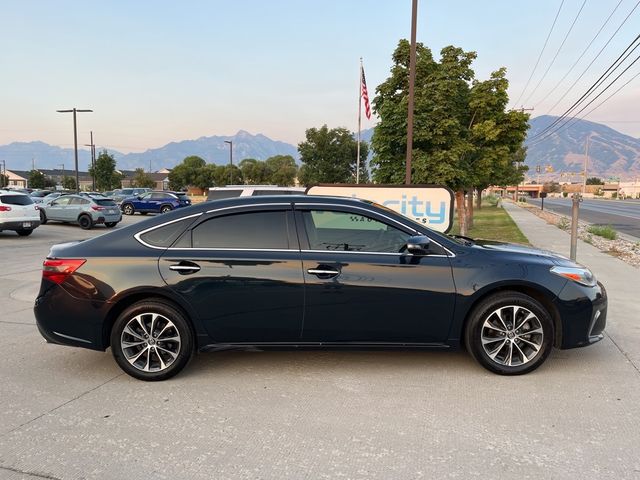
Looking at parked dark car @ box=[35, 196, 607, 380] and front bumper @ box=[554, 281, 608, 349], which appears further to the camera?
front bumper @ box=[554, 281, 608, 349]

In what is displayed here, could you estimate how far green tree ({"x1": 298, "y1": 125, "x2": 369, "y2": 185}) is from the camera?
48.8 metres

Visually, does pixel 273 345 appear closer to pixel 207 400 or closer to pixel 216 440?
pixel 207 400

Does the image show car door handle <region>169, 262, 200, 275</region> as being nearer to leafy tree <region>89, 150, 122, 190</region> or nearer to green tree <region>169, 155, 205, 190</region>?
leafy tree <region>89, 150, 122, 190</region>

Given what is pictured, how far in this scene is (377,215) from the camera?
4172 millimetres

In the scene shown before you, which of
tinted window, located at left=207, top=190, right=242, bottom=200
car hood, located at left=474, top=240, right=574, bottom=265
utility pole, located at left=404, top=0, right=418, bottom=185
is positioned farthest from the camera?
utility pole, located at left=404, top=0, right=418, bottom=185

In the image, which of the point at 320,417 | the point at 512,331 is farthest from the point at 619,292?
the point at 320,417

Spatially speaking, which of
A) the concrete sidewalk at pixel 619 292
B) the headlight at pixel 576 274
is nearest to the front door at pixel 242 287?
the headlight at pixel 576 274

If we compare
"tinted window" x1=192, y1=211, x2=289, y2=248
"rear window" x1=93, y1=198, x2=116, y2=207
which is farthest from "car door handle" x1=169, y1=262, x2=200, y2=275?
"rear window" x1=93, y1=198, x2=116, y2=207

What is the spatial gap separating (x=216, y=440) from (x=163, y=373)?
1.15 m

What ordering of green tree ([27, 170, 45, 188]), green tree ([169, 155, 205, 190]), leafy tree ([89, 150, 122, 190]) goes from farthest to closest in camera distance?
green tree ([27, 170, 45, 188]), green tree ([169, 155, 205, 190]), leafy tree ([89, 150, 122, 190])

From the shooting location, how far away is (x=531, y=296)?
163 inches

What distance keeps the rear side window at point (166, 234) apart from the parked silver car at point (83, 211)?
1769cm

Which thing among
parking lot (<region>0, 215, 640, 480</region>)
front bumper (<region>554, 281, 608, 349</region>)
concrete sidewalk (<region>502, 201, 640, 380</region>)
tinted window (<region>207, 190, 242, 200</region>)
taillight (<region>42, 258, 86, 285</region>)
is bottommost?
parking lot (<region>0, 215, 640, 480</region>)

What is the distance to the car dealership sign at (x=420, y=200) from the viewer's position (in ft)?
30.6
